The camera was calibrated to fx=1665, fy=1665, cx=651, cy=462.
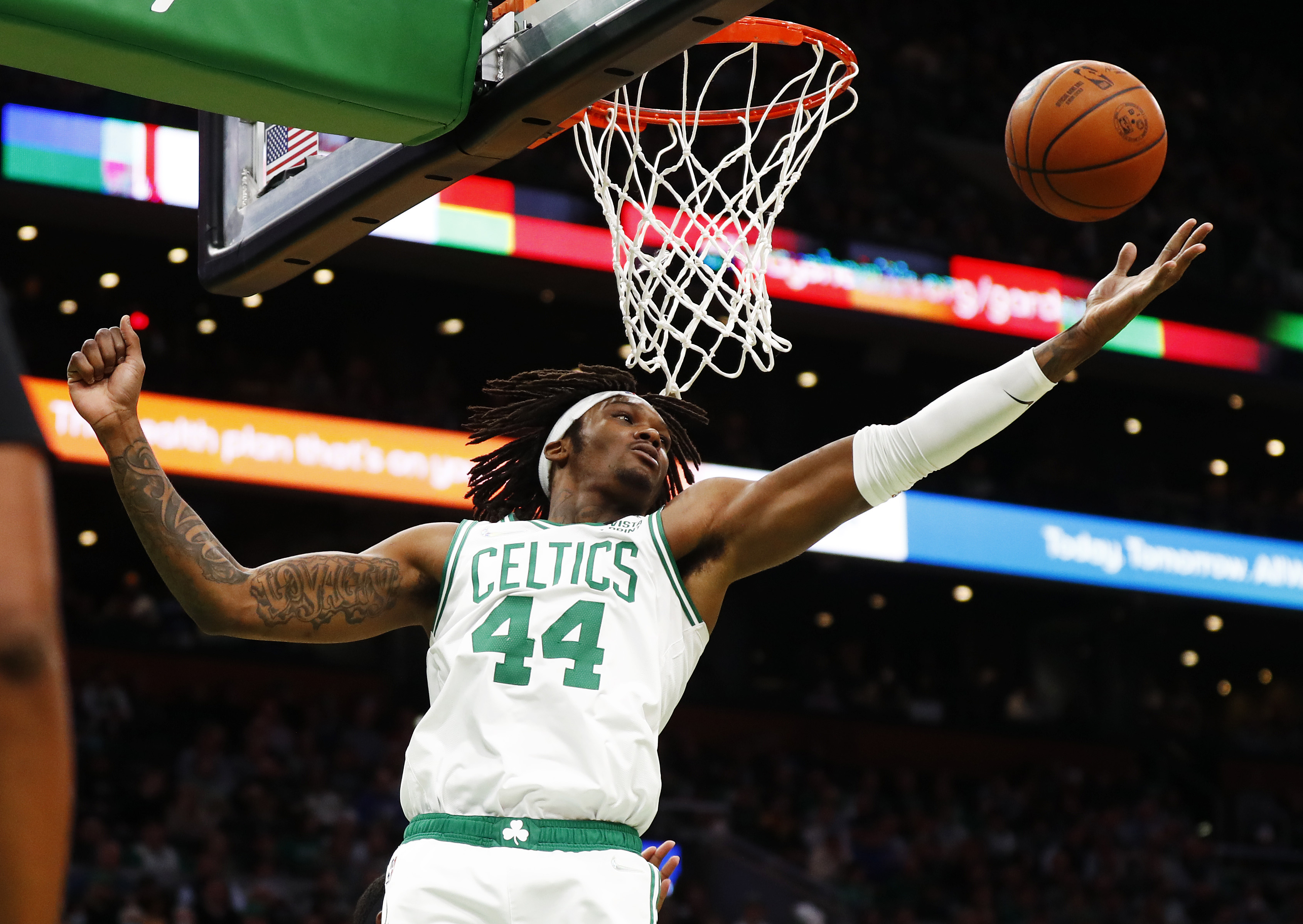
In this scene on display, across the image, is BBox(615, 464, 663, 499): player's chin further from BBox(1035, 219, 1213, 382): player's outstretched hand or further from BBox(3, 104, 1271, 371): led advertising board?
BBox(3, 104, 1271, 371): led advertising board

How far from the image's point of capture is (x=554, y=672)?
3291 mm

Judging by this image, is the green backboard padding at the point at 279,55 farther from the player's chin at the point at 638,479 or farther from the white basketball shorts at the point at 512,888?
the white basketball shorts at the point at 512,888

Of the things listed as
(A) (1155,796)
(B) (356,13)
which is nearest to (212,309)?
(A) (1155,796)

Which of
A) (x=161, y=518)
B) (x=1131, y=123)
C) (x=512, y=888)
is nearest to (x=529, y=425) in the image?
(x=161, y=518)

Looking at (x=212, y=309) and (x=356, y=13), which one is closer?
(x=356, y=13)

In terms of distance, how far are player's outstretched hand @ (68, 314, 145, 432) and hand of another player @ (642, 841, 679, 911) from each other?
1.35 meters

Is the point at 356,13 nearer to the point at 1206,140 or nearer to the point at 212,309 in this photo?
the point at 212,309

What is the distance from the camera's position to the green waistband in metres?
3.15

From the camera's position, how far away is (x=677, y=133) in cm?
541

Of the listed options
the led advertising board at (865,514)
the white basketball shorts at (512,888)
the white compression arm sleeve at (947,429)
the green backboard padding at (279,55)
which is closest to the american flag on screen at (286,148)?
the green backboard padding at (279,55)

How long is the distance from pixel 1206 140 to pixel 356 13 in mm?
17826

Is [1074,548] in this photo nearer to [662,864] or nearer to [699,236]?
[699,236]

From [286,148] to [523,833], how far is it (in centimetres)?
175

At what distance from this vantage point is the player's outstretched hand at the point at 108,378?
3174mm
